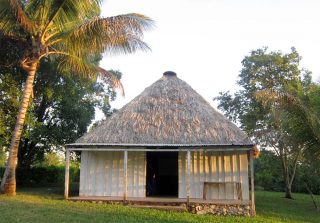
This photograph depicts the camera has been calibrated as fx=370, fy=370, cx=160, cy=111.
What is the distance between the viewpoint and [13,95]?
16.2m

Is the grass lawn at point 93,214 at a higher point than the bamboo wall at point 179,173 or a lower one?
lower

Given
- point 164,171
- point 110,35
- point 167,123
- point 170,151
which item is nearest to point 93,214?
point 170,151

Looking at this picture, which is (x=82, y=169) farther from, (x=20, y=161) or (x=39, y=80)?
(x=20, y=161)

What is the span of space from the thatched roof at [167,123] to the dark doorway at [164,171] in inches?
106

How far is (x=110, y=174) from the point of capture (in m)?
13.3

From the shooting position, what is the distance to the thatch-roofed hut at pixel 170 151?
12.2 metres

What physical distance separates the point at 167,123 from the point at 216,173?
8.09 feet

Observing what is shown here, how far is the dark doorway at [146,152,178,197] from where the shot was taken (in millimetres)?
16328

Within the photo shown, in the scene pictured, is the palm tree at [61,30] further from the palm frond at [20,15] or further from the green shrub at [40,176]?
the green shrub at [40,176]

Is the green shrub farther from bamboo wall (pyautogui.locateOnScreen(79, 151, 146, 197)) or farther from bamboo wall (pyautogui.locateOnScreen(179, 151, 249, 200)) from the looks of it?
bamboo wall (pyautogui.locateOnScreen(179, 151, 249, 200))

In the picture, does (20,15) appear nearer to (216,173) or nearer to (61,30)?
(61,30)

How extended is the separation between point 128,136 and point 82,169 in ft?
7.28

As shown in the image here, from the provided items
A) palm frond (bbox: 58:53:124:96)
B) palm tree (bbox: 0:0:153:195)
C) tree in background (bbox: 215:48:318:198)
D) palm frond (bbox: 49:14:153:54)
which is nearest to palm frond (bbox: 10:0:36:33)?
palm tree (bbox: 0:0:153:195)

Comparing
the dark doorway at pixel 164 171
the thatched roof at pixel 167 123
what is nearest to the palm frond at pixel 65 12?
the thatched roof at pixel 167 123
